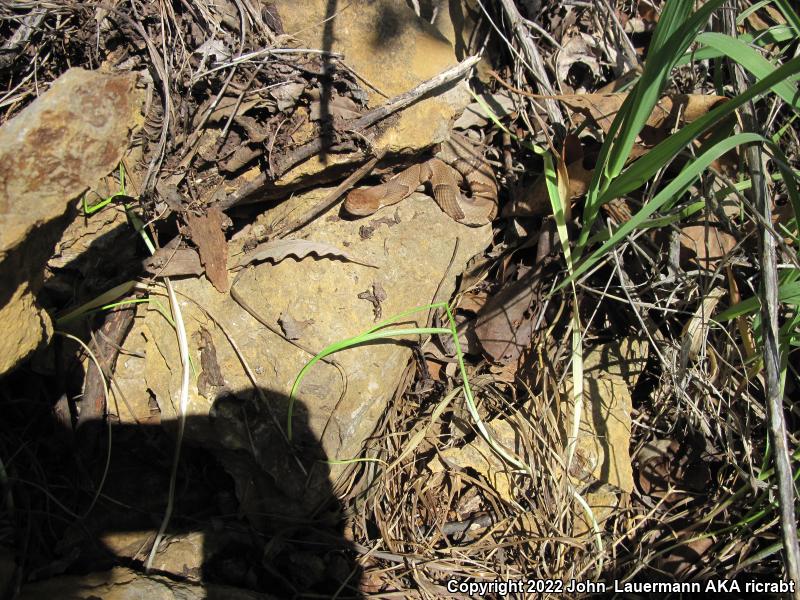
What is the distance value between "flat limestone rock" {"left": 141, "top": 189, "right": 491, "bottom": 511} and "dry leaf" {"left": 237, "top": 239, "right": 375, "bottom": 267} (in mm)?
38

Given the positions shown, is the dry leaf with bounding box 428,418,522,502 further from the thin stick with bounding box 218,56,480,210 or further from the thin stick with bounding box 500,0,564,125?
the thin stick with bounding box 500,0,564,125

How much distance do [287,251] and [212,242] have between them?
0.35 meters

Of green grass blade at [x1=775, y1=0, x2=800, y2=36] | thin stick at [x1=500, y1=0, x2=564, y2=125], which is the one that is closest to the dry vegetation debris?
thin stick at [x1=500, y1=0, x2=564, y2=125]

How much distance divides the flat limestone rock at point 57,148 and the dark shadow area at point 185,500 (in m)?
0.98

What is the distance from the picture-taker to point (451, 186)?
9.89ft

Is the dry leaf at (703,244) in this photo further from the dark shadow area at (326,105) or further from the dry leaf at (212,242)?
the dry leaf at (212,242)

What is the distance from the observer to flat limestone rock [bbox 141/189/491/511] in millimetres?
2398

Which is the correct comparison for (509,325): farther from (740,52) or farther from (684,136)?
(740,52)

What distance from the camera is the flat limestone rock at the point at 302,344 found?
240cm

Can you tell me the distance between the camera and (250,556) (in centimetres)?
237

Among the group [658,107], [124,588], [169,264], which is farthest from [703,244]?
[124,588]

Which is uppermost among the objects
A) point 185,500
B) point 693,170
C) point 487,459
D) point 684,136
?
point 684,136

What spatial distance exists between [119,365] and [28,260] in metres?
0.84

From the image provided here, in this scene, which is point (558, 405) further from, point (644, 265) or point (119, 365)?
point (119, 365)
